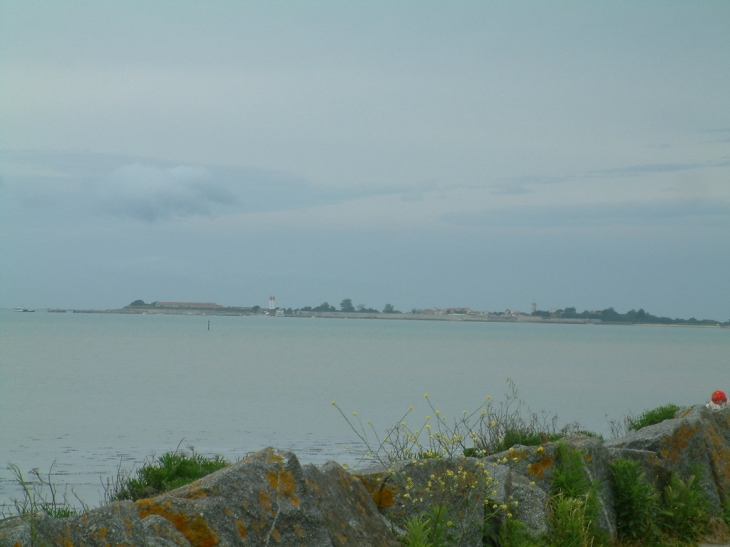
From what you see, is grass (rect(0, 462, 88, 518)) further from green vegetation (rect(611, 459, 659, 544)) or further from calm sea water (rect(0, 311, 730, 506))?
green vegetation (rect(611, 459, 659, 544))

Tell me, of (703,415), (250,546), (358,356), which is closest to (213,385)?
(358,356)

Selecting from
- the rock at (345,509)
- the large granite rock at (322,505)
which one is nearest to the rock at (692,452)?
the large granite rock at (322,505)

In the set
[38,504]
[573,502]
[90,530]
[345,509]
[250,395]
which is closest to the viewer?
[90,530]

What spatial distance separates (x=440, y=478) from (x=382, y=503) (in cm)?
50

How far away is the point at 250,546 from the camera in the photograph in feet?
16.1

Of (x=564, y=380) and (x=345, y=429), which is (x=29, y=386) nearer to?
(x=345, y=429)

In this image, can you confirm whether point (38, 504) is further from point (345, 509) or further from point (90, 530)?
point (90, 530)

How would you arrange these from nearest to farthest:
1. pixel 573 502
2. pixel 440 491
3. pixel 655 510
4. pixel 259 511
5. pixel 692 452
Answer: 1. pixel 259 511
2. pixel 440 491
3. pixel 573 502
4. pixel 655 510
5. pixel 692 452

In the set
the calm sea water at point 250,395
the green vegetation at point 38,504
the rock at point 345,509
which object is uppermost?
the rock at point 345,509

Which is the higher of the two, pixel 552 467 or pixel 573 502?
pixel 552 467

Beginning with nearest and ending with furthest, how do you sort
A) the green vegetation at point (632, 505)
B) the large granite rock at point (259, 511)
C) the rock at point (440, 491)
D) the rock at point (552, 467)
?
the large granite rock at point (259, 511), the rock at point (440, 491), the rock at point (552, 467), the green vegetation at point (632, 505)

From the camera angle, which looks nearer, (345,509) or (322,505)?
(322,505)

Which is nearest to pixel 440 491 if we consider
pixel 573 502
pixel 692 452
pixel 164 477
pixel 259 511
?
pixel 573 502

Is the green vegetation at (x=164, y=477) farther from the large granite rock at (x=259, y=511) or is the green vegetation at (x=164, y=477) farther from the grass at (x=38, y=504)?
the large granite rock at (x=259, y=511)
